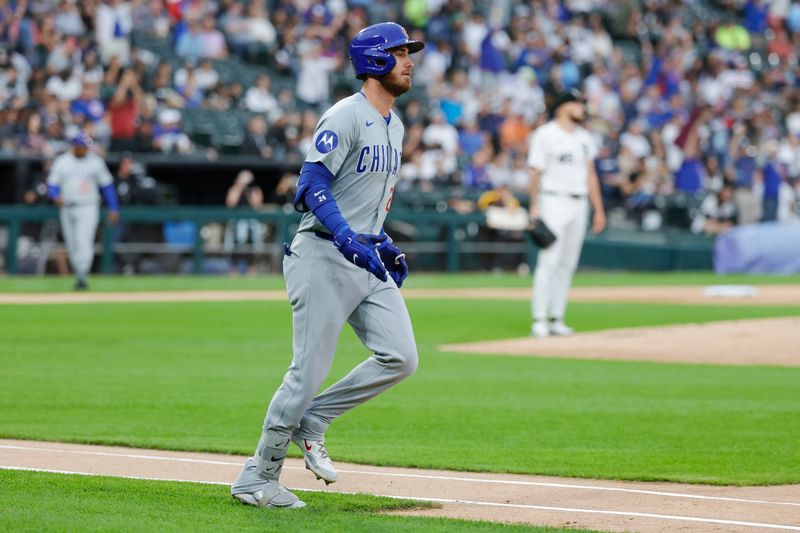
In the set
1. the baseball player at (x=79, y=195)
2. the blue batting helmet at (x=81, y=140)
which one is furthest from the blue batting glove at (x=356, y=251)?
the baseball player at (x=79, y=195)

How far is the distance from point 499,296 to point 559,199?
603 cm

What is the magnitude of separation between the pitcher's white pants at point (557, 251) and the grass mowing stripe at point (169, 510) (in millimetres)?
8269

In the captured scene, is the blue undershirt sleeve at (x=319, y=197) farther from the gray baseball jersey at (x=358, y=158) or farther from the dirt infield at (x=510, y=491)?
the dirt infield at (x=510, y=491)

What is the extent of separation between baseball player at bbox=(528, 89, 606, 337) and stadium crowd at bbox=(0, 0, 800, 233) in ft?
28.0

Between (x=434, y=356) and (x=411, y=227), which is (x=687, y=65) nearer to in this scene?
(x=411, y=227)

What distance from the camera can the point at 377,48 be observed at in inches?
241

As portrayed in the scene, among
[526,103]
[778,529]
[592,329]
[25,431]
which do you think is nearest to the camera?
[778,529]

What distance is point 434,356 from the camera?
1304cm

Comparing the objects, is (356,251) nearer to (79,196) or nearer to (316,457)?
(316,457)

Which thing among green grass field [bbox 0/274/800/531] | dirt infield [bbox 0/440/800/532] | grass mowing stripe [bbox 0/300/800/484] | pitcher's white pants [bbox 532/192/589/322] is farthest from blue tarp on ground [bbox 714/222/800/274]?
dirt infield [bbox 0/440/800/532]

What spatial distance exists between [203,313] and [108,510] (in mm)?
10970

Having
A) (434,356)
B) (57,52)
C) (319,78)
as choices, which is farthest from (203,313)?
(319,78)

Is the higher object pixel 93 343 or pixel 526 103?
pixel 526 103

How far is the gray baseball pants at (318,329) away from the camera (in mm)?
6059
